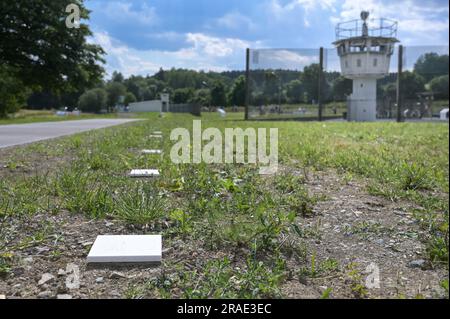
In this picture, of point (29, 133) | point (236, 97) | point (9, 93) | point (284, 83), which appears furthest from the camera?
point (236, 97)

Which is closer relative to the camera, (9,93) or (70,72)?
(70,72)

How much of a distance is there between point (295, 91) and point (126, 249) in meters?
29.6

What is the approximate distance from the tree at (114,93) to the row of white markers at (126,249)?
44000 mm

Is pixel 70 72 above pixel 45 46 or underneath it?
underneath

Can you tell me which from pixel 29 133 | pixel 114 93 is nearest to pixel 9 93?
pixel 114 93

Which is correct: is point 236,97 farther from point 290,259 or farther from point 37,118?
point 290,259

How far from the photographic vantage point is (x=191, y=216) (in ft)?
11.0

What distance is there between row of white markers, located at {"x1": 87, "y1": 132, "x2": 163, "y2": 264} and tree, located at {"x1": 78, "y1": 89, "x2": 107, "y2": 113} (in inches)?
1478

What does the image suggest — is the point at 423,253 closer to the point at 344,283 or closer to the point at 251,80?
the point at 344,283

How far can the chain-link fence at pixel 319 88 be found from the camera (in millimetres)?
29922

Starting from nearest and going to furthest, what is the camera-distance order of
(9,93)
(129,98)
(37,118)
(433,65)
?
(433,65) < (37,118) < (9,93) < (129,98)

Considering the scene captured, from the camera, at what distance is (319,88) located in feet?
99.2

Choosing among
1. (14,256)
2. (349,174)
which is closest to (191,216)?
(14,256)

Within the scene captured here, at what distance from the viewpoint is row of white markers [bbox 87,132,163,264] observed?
2508 mm
